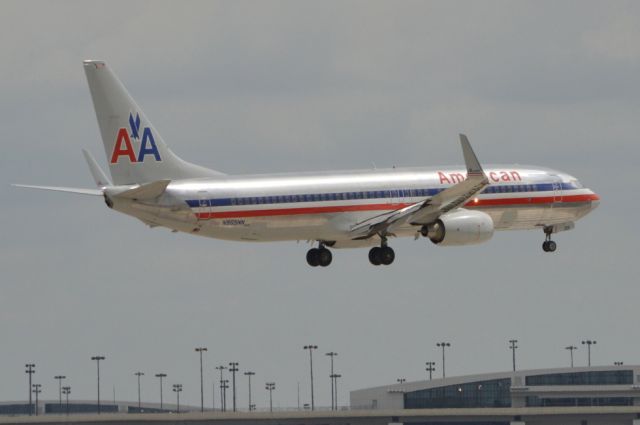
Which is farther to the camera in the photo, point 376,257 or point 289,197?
point 376,257

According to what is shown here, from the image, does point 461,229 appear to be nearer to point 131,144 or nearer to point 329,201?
point 329,201

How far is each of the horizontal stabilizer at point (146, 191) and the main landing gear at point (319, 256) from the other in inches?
617

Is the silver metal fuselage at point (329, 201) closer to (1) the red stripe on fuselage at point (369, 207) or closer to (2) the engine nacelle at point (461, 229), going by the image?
(1) the red stripe on fuselage at point (369, 207)

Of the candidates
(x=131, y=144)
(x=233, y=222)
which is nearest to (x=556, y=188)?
(x=233, y=222)

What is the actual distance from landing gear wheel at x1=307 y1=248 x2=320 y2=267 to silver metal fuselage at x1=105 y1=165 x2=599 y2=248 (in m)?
1.34

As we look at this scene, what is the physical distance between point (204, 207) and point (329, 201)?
8706 mm

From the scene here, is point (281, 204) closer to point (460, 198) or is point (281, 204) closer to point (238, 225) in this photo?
point (238, 225)

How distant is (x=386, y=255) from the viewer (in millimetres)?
133375

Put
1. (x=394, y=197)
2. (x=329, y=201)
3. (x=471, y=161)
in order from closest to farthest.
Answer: (x=471, y=161)
(x=329, y=201)
(x=394, y=197)

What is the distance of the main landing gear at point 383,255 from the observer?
438ft

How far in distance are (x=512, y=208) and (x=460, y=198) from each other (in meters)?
8.25

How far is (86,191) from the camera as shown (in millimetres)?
125625

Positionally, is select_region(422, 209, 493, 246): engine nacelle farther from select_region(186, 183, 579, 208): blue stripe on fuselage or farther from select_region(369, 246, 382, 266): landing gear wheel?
select_region(369, 246, 382, 266): landing gear wheel

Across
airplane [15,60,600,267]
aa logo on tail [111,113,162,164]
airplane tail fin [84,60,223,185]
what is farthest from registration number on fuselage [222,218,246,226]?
aa logo on tail [111,113,162,164]
